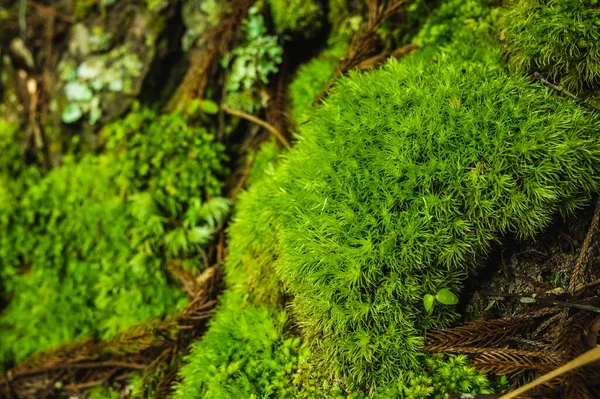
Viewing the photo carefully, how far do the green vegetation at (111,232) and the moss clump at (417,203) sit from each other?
127cm

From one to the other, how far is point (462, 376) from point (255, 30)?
9.50ft

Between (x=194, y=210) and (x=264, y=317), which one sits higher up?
(x=194, y=210)

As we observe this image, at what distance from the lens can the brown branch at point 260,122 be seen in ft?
10.6

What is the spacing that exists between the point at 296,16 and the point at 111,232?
88.6 inches

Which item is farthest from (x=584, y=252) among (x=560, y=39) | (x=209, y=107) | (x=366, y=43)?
(x=209, y=107)

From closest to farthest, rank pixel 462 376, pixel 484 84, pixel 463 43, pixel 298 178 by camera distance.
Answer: pixel 462 376 → pixel 484 84 → pixel 298 178 → pixel 463 43

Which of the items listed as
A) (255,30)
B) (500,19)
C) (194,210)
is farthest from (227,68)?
(500,19)

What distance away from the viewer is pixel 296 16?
345 cm

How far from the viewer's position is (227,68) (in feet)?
12.0

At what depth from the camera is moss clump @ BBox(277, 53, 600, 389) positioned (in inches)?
86.2

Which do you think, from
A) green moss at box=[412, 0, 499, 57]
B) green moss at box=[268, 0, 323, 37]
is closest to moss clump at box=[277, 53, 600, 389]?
green moss at box=[412, 0, 499, 57]

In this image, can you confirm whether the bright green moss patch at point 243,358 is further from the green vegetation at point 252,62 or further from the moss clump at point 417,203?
the green vegetation at point 252,62

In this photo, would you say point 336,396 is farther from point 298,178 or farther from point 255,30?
point 255,30

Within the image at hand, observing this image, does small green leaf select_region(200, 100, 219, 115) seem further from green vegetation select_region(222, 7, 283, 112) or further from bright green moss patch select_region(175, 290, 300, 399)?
bright green moss patch select_region(175, 290, 300, 399)
